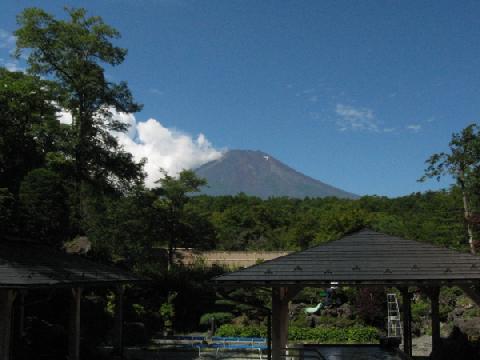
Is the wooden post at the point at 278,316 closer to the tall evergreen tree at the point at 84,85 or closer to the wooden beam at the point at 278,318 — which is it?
the wooden beam at the point at 278,318

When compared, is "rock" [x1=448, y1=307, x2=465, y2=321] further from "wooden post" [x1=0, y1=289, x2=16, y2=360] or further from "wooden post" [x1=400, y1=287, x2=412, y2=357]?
"wooden post" [x1=0, y1=289, x2=16, y2=360]

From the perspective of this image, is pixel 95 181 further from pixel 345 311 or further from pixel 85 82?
pixel 345 311

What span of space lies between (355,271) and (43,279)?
6.80 metres

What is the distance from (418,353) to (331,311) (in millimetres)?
8611

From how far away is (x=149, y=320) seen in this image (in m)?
24.9

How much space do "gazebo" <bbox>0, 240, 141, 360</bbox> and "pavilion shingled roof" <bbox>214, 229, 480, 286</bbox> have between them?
13.0 feet

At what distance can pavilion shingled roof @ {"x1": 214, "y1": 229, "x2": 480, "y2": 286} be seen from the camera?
1111 centimetres

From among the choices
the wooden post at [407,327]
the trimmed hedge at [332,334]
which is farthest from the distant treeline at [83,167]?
the wooden post at [407,327]

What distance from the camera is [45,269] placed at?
12.9m

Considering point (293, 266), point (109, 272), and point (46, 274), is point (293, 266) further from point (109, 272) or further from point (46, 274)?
point (109, 272)

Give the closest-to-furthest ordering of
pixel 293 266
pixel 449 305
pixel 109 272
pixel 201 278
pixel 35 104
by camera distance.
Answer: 1. pixel 293 266
2. pixel 109 272
3. pixel 35 104
4. pixel 449 305
5. pixel 201 278

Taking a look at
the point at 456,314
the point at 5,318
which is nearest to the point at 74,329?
the point at 5,318

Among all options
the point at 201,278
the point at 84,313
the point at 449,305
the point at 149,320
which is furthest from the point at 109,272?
the point at 449,305

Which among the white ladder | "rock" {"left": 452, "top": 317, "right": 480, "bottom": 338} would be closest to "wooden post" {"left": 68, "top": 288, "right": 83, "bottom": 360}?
"rock" {"left": 452, "top": 317, "right": 480, "bottom": 338}
